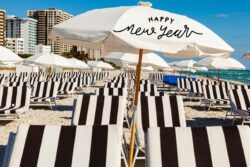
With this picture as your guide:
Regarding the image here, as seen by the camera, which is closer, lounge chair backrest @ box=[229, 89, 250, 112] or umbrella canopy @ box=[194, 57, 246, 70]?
lounge chair backrest @ box=[229, 89, 250, 112]

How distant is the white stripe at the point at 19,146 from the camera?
288 centimetres

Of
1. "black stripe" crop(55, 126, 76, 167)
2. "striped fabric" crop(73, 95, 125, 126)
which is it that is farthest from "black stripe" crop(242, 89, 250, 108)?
"black stripe" crop(55, 126, 76, 167)

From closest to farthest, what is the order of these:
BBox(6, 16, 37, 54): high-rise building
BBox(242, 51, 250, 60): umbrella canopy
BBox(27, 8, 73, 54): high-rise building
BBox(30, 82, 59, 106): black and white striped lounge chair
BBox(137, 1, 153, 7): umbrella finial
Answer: BBox(137, 1, 153, 7): umbrella finial → BBox(242, 51, 250, 60): umbrella canopy → BBox(30, 82, 59, 106): black and white striped lounge chair → BBox(27, 8, 73, 54): high-rise building → BBox(6, 16, 37, 54): high-rise building

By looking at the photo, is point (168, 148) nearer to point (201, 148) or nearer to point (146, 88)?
point (201, 148)

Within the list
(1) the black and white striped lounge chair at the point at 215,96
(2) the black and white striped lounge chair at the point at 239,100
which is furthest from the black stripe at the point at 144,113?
(1) the black and white striped lounge chair at the point at 215,96

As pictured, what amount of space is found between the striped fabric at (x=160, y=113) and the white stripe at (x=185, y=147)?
2.22m

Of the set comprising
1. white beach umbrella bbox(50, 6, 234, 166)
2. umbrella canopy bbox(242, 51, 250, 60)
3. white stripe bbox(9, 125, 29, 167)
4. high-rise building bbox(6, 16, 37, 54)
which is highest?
white beach umbrella bbox(50, 6, 234, 166)

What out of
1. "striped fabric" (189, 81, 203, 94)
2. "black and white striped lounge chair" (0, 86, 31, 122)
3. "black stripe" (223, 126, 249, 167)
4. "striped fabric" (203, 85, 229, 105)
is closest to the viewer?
"black stripe" (223, 126, 249, 167)

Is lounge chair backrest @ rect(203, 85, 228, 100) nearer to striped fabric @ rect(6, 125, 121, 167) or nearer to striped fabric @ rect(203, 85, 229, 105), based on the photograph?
striped fabric @ rect(203, 85, 229, 105)

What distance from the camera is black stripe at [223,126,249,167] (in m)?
2.98

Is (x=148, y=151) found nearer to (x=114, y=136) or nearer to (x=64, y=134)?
(x=114, y=136)

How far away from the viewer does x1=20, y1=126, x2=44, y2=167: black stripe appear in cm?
289

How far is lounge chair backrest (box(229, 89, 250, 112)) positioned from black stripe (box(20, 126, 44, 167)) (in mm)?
6214

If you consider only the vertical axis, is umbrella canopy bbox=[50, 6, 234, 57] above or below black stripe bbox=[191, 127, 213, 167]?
above
